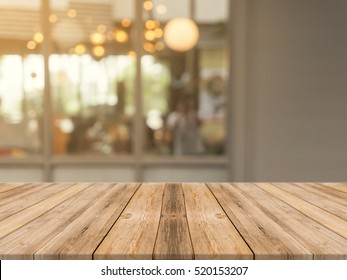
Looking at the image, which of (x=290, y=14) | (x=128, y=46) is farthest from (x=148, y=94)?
(x=290, y=14)

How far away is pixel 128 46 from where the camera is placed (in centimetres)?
454

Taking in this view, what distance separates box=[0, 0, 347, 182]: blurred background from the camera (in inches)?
174

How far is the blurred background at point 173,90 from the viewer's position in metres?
4.43

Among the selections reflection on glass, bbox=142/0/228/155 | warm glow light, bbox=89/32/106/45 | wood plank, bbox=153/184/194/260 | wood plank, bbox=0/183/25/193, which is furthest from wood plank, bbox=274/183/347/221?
warm glow light, bbox=89/32/106/45

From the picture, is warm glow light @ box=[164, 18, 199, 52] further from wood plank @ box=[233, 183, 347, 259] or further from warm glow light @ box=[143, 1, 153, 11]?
wood plank @ box=[233, 183, 347, 259]

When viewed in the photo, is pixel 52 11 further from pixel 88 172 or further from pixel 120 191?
pixel 120 191

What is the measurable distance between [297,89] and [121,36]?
2008 mm

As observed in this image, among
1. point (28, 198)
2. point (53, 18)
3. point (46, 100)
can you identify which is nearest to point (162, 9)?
point (53, 18)

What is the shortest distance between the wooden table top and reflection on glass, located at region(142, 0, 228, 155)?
2739 mm

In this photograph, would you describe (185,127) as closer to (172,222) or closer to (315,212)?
(315,212)

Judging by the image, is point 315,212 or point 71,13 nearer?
point 315,212

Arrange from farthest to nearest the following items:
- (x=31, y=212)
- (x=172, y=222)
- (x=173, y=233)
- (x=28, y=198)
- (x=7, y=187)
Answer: (x=7, y=187), (x=28, y=198), (x=31, y=212), (x=172, y=222), (x=173, y=233)

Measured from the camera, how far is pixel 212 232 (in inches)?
45.6
